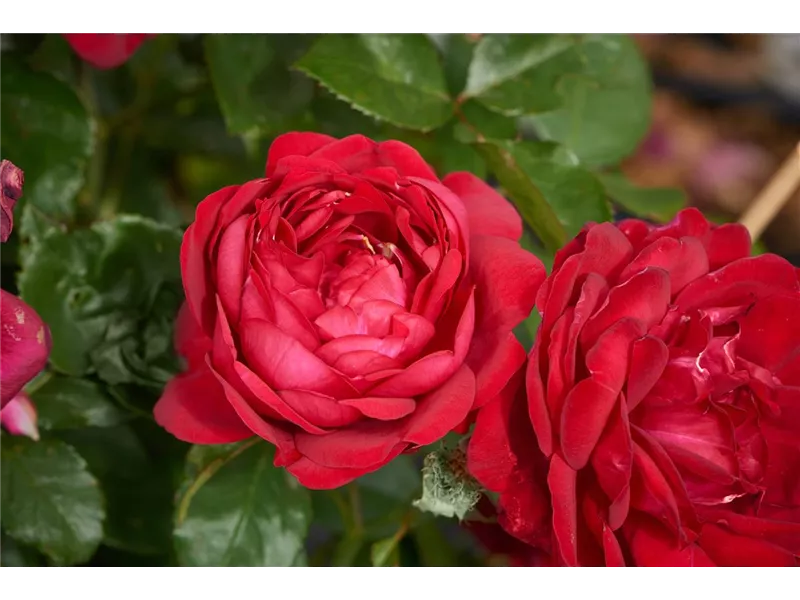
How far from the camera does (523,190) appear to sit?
0.41 metres

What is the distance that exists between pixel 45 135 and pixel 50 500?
8.4 inches

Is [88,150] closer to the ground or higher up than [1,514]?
higher up

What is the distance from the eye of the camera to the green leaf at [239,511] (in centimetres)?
38

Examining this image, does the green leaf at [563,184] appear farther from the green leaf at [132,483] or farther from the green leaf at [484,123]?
the green leaf at [132,483]

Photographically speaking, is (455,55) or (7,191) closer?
(7,191)

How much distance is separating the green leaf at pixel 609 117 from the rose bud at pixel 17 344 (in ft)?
1.25

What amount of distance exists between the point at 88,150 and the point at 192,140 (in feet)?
0.60

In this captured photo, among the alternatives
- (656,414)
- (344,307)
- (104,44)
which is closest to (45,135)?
(104,44)

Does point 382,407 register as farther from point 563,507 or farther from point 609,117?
point 609,117

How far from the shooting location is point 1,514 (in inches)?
15.4

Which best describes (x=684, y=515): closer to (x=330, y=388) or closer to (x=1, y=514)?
(x=330, y=388)

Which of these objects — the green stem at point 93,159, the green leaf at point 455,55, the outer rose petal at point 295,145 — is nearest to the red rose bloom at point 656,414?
the outer rose petal at point 295,145

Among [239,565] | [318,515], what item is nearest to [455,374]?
[239,565]

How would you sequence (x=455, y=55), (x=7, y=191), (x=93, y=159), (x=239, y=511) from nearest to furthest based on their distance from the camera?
(x=7, y=191)
(x=239, y=511)
(x=455, y=55)
(x=93, y=159)
